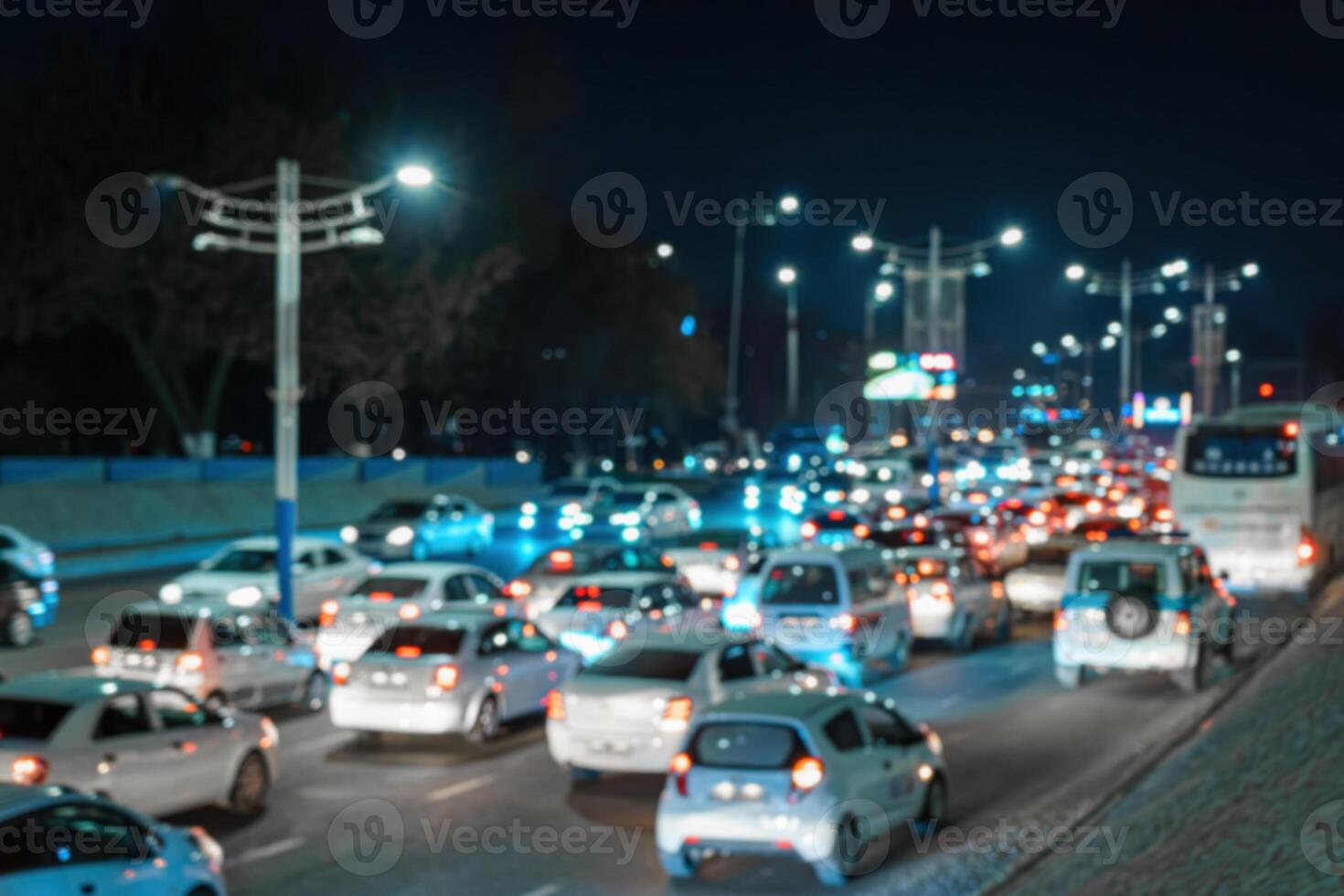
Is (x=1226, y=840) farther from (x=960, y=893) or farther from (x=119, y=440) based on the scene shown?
(x=119, y=440)

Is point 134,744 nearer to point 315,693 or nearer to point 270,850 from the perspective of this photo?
point 270,850

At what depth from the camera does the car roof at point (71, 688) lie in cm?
1296

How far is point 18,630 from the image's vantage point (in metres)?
24.4

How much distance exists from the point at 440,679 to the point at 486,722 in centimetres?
82

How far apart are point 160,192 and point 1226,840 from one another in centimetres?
4130

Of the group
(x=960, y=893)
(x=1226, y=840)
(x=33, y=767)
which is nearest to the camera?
(x=1226, y=840)

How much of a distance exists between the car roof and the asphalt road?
1.52 metres

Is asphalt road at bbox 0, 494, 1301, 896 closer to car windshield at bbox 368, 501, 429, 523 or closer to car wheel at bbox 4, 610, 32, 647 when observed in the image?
car wheel at bbox 4, 610, 32, 647

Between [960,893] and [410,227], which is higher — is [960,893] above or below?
below

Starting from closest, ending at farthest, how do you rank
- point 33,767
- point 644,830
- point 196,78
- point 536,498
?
point 33,767 < point 644,830 < point 196,78 < point 536,498

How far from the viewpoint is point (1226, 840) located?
353 inches

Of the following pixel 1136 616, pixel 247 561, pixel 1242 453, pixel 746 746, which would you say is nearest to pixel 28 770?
pixel 746 746

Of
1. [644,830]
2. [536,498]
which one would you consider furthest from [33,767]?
[536,498]

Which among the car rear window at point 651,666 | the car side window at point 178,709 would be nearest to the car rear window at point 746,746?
the car rear window at point 651,666
